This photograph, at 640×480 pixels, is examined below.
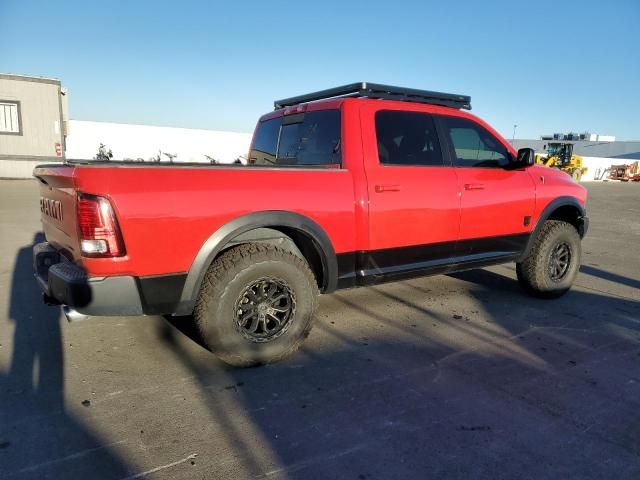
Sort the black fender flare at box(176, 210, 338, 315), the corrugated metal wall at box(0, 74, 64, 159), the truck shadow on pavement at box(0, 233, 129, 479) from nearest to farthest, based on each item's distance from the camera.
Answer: the truck shadow on pavement at box(0, 233, 129, 479) < the black fender flare at box(176, 210, 338, 315) < the corrugated metal wall at box(0, 74, 64, 159)

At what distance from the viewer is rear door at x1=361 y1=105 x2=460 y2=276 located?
11.6ft

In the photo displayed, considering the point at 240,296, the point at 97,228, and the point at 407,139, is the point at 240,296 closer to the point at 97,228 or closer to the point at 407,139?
the point at 97,228

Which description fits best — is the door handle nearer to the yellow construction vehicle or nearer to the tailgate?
the tailgate

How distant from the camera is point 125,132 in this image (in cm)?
2623

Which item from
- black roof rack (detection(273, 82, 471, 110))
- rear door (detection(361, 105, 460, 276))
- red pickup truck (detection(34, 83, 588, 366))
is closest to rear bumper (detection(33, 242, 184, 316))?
red pickup truck (detection(34, 83, 588, 366))

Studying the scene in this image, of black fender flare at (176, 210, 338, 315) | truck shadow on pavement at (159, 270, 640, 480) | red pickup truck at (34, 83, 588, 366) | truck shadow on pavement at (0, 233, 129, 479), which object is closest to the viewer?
truck shadow on pavement at (0, 233, 129, 479)

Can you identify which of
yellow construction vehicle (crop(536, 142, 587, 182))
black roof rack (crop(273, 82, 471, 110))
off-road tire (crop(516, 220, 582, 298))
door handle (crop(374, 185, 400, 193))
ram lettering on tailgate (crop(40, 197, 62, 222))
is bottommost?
off-road tire (crop(516, 220, 582, 298))

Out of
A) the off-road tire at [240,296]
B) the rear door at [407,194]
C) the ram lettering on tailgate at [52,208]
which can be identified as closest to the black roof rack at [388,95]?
the rear door at [407,194]

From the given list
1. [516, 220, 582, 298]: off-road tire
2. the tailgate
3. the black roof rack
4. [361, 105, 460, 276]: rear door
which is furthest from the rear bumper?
[516, 220, 582, 298]: off-road tire

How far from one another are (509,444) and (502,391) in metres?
0.57

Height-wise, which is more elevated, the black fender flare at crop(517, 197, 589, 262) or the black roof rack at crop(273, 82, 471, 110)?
the black roof rack at crop(273, 82, 471, 110)

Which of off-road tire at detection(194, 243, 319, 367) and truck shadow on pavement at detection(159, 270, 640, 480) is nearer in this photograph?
truck shadow on pavement at detection(159, 270, 640, 480)

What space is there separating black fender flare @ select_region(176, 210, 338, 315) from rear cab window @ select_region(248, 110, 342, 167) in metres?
0.61

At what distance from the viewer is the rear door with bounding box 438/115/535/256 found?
4.05 m
